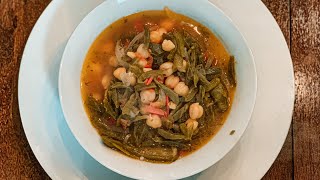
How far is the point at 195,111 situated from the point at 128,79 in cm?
23

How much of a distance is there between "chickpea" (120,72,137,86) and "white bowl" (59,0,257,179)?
15cm

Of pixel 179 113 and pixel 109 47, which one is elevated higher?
pixel 109 47

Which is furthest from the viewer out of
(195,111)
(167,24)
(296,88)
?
(296,88)

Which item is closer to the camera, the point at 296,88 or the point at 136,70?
the point at 136,70

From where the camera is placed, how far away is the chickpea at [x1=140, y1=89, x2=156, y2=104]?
1599 mm

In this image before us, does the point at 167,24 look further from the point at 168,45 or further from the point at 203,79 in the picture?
the point at 203,79

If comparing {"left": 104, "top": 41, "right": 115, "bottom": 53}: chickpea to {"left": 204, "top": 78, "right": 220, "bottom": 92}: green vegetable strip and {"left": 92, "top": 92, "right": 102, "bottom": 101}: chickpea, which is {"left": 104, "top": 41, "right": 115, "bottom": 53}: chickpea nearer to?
{"left": 92, "top": 92, "right": 102, "bottom": 101}: chickpea

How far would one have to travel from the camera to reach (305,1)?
187 centimetres

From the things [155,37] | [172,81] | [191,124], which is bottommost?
[191,124]

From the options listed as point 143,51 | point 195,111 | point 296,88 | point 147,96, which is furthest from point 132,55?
point 296,88

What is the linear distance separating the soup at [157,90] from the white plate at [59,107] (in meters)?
0.12

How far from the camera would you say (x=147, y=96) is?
160cm

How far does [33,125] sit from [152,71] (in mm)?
423

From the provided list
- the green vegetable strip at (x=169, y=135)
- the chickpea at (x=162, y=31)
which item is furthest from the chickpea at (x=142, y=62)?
the green vegetable strip at (x=169, y=135)
